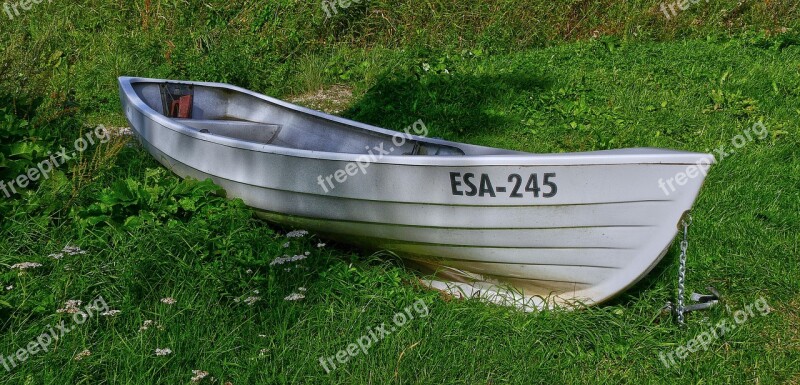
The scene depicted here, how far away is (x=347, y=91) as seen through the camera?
28.6 feet

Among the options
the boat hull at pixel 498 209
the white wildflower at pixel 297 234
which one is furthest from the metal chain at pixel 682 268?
the white wildflower at pixel 297 234

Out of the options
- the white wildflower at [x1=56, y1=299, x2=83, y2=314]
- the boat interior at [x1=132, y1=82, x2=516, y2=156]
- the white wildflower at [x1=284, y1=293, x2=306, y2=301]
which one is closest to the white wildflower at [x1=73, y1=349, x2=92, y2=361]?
the white wildflower at [x1=56, y1=299, x2=83, y2=314]

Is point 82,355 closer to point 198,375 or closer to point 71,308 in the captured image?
point 71,308

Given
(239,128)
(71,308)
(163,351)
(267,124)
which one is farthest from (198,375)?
(267,124)

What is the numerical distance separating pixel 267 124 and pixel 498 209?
2.77m

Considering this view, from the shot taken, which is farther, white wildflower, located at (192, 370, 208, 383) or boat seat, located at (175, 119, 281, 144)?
boat seat, located at (175, 119, 281, 144)

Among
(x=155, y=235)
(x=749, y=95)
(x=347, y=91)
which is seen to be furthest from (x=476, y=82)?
(x=155, y=235)

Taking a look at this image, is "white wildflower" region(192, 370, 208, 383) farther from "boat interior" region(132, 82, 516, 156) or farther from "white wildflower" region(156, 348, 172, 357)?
"boat interior" region(132, 82, 516, 156)

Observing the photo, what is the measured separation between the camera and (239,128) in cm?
640

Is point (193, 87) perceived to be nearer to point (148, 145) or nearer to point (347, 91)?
point (148, 145)

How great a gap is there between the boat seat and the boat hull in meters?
1.01

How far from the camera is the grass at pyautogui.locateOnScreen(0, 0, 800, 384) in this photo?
13.5 feet

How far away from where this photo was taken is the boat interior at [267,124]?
5602mm

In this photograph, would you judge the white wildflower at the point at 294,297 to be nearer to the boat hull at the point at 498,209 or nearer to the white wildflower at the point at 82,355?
the boat hull at the point at 498,209
